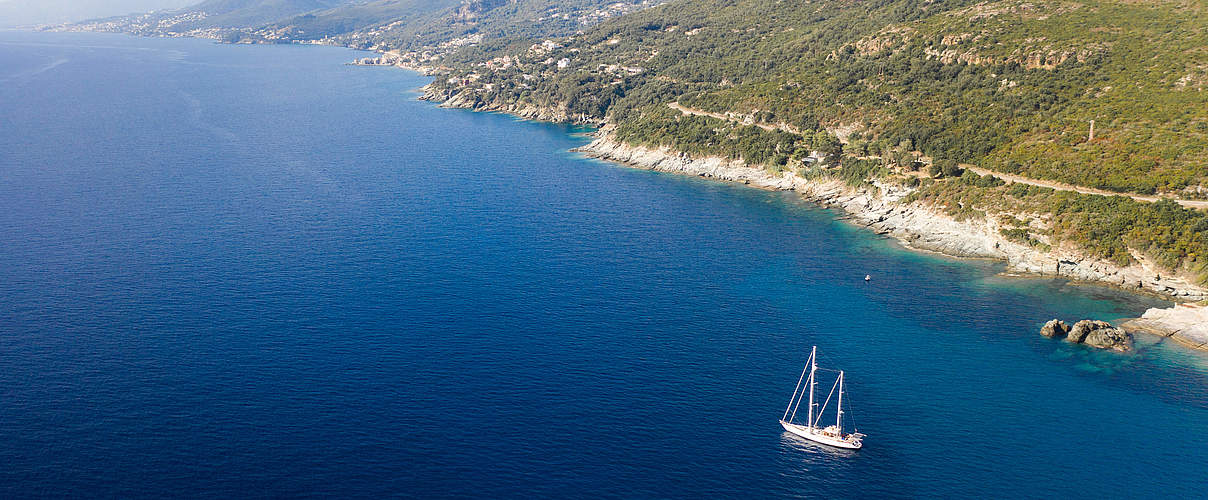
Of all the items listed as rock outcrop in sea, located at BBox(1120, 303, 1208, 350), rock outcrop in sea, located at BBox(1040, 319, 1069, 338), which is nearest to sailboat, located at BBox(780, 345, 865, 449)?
rock outcrop in sea, located at BBox(1040, 319, 1069, 338)

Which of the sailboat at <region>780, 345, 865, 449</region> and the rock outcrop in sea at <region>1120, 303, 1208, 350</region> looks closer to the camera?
the sailboat at <region>780, 345, 865, 449</region>

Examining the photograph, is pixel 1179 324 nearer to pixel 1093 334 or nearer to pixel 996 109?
pixel 1093 334

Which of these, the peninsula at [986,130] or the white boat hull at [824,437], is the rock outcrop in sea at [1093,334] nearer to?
the peninsula at [986,130]

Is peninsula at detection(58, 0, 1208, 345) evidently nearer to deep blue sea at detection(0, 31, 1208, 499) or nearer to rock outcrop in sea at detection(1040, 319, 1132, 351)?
rock outcrop in sea at detection(1040, 319, 1132, 351)

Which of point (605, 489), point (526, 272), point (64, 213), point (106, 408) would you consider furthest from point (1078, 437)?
point (64, 213)

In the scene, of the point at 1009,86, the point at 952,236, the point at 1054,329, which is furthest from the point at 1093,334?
the point at 1009,86

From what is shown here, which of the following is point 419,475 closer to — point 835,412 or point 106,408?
point 106,408

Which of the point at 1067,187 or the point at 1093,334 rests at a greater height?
the point at 1067,187
